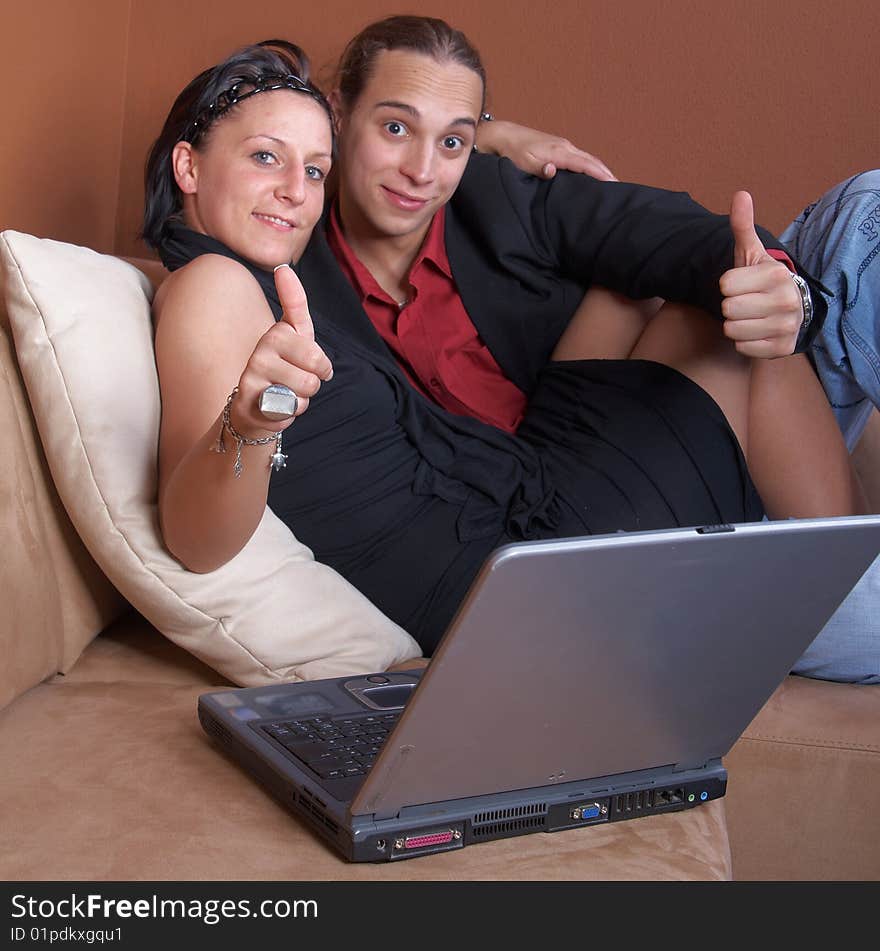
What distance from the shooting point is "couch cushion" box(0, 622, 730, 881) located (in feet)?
2.90

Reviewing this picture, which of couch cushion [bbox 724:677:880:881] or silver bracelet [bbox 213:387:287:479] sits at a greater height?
silver bracelet [bbox 213:387:287:479]

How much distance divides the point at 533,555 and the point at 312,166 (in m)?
0.98

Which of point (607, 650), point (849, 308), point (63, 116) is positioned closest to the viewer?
point (607, 650)

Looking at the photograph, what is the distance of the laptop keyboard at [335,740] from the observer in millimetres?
986

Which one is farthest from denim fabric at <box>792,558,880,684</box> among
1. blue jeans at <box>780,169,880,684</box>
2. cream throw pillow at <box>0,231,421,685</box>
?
cream throw pillow at <box>0,231,421,685</box>

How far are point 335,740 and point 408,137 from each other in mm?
1076

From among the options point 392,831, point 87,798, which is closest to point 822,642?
point 392,831

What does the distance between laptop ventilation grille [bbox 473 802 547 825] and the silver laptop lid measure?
19 millimetres

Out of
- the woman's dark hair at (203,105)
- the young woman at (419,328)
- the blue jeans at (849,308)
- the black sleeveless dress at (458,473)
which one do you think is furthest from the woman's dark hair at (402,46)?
the blue jeans at (849,308)

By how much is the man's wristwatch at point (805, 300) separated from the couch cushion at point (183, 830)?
2.39ft

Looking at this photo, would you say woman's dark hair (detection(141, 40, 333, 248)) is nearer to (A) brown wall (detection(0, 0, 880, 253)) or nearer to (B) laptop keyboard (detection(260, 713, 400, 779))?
(B) laptop keyboard (detection(260, 713, 400, 779))

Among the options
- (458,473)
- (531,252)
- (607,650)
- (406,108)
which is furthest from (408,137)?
(607,650)

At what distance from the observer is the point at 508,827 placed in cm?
95

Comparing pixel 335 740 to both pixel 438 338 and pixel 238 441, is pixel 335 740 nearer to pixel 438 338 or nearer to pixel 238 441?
pixel 238 441
